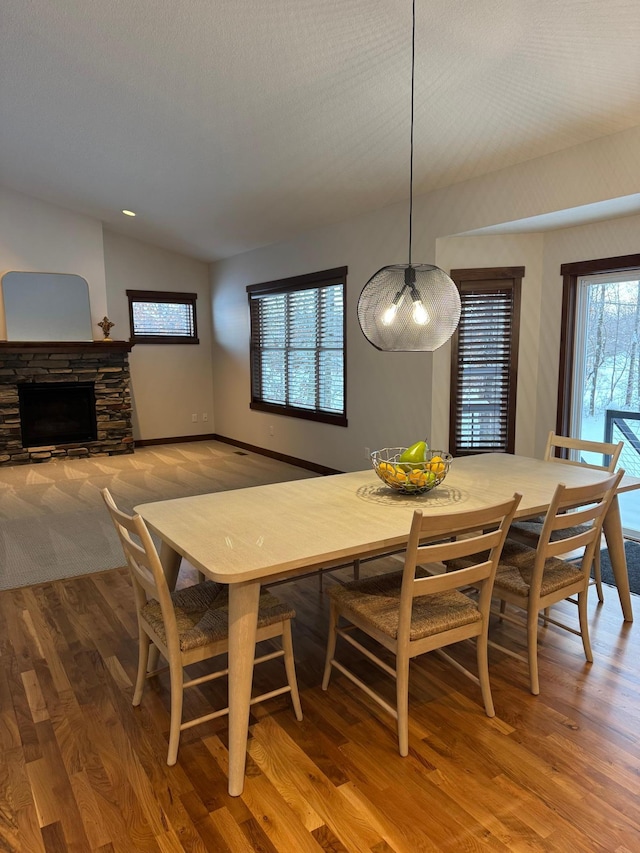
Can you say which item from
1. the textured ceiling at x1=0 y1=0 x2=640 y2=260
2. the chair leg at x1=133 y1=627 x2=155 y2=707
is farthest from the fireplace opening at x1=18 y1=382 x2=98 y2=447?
the chair leg at x1=133 y1=627 x2=155 y2=707

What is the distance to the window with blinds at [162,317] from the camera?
805 cm

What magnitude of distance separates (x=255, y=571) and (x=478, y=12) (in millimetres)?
2576

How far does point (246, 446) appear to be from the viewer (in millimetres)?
8031

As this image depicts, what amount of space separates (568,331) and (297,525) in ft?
10.9

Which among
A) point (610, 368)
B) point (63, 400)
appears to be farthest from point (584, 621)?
point (63, 400)

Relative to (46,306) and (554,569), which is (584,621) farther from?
(46,306)

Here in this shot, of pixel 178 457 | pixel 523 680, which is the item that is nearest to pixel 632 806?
pixel 523 680

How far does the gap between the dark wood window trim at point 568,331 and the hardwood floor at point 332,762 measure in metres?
2.21

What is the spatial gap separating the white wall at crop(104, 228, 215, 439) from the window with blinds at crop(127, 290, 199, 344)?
7 centimetres

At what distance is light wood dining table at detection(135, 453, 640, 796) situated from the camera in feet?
5.91

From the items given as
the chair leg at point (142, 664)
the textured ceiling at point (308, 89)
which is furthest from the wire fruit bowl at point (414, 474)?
the textured ceiling at point (308, 89)

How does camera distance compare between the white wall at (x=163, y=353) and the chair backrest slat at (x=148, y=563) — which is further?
the white wall at (x=163, y=353)

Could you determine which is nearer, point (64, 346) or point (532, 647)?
point (532, 647)

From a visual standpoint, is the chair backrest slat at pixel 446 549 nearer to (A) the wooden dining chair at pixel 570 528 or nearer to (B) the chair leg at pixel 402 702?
(B) the chair leg at pixel 402 702
